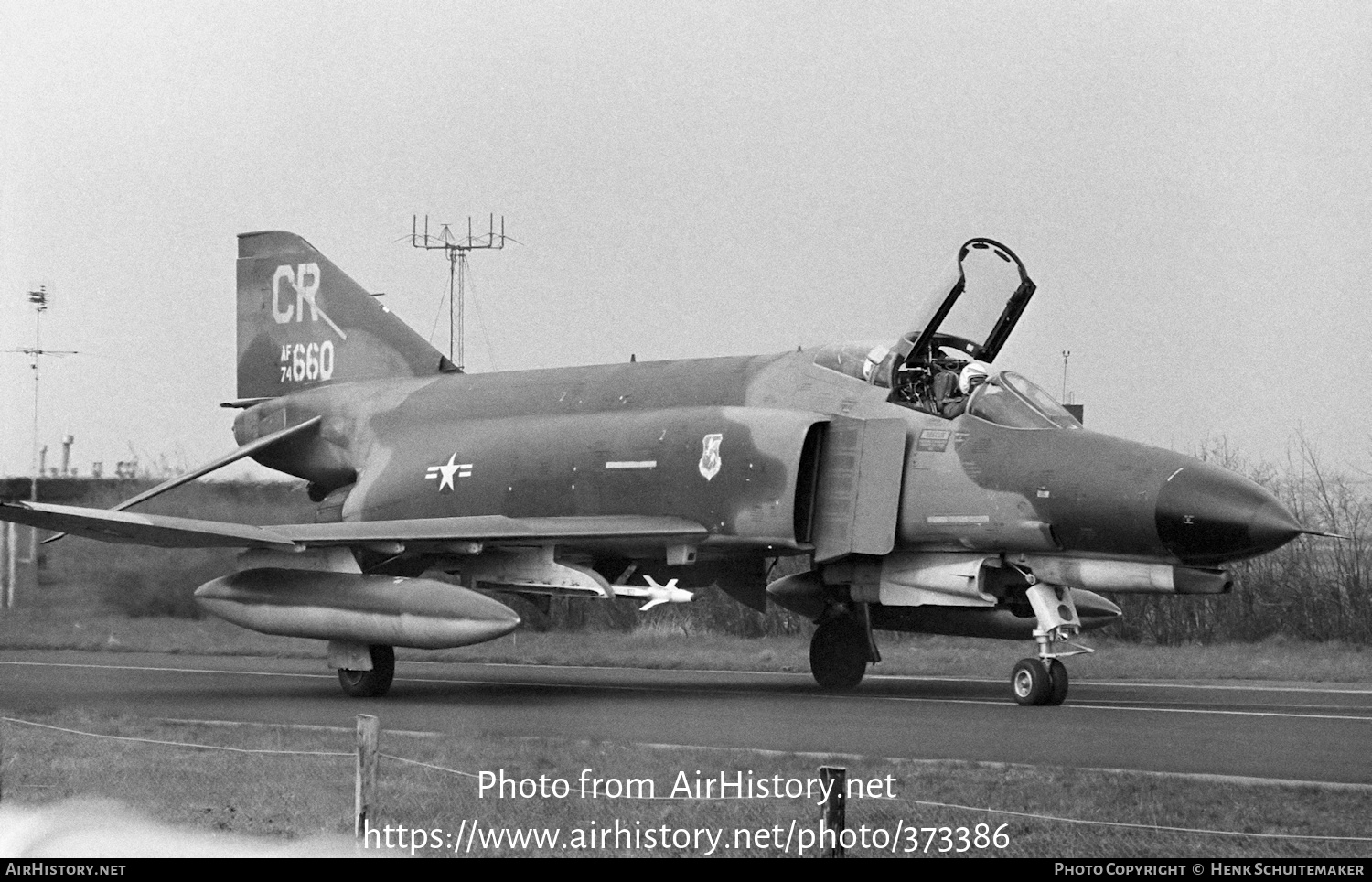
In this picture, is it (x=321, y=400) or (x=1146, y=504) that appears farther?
(x=321, y=400)

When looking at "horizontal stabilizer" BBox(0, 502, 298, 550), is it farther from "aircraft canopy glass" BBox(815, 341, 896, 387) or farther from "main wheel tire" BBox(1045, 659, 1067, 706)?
"main wheel tire" BBox(1045, 659, 1067, 706)

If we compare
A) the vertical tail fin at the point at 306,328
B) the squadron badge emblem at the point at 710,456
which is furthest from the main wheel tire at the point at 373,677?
the vertical tail fin at the point at 306,328

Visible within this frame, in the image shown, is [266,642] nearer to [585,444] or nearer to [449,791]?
[585,444]

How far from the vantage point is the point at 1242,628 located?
20.0 meters

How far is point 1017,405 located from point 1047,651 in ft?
6.39

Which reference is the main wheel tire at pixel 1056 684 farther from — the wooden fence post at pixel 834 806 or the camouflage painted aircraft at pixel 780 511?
the wooden fence post at pixel 834 806

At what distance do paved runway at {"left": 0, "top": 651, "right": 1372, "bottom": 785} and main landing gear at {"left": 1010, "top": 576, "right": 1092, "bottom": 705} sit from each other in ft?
0.62

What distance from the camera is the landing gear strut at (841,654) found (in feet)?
50.0

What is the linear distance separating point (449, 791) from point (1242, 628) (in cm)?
1339

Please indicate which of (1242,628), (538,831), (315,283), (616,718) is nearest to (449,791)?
(538,831)

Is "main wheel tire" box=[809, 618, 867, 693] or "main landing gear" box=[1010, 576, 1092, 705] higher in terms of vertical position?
"main landing gear" box=[1010, 576, 1092, 705]

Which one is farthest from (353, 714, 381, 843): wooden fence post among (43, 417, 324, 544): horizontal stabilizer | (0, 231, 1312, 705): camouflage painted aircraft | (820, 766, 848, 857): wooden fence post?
(43, 417, 324, 544): horizontal stabilizer

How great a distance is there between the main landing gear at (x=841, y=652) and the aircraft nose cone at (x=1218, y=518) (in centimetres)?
359

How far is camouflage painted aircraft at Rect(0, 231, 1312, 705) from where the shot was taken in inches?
504
